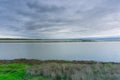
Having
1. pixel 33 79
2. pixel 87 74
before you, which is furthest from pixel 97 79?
pixel 33 79

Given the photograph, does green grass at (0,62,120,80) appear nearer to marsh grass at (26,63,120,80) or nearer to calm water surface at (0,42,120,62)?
marsh grass at (26,63,120,80)

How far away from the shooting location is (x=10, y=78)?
963cm

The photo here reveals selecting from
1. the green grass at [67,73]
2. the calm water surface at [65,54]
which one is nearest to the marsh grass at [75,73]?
the green grass at [67,73]

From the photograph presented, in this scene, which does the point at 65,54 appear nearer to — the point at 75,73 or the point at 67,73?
the point at 67,73

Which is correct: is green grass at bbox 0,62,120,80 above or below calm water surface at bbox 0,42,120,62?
above

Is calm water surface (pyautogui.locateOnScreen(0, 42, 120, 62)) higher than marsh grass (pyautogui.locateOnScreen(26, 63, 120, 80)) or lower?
lower

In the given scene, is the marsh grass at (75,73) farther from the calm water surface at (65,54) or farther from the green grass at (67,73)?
the calm water surface at (65,54)

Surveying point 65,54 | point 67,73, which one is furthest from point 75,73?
point 65,54

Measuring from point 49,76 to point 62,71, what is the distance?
2.82 feet

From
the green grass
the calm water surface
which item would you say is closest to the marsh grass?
the green grass

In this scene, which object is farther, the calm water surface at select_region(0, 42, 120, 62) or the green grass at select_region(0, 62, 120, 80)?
the calm water surface at select_region(0, 42, 120, 62)

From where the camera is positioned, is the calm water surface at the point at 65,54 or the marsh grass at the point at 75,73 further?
the calm water surface at the point at 65,54

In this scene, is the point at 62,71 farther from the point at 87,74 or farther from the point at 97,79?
the point at 97,79

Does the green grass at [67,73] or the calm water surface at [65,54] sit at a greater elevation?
the green grass at [67,73]
